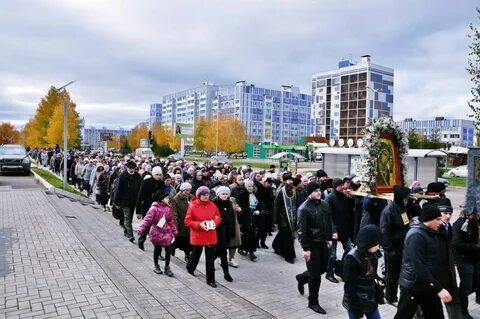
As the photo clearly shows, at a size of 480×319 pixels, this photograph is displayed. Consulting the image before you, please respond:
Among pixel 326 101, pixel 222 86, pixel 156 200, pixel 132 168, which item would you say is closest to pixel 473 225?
pixel 156 200

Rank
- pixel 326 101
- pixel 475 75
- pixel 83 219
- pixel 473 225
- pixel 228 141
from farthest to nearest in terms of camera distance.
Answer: pixel 326 101, pixel 228 141, pixel 475 75, pixel 83 219, pixel 473 225

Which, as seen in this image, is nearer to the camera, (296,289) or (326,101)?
(296,289)

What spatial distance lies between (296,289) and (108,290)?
3141 mm

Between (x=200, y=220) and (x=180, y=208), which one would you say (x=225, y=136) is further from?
(x=200, y=220)

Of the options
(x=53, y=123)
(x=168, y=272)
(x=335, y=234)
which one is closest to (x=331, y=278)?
(x=335, y=234)

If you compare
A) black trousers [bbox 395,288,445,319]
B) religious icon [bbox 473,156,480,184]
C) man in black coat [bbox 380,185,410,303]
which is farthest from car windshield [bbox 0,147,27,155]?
black trousers [bbox 395,288,445,319]

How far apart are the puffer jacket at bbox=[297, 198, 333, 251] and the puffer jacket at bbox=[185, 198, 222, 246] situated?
157cm

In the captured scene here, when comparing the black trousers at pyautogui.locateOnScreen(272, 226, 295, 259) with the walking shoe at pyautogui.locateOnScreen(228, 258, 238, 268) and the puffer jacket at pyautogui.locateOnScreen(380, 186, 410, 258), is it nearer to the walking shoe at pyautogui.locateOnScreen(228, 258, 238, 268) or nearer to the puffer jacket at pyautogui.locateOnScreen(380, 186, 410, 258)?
the walking shoe at pyautogui.locateOnScreen(228, 258, 238, 268)

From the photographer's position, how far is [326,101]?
117500 mm

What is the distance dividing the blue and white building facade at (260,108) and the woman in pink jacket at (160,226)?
13718 centimetres

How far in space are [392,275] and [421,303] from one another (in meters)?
1.86

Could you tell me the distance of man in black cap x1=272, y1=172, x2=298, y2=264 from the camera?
947cm

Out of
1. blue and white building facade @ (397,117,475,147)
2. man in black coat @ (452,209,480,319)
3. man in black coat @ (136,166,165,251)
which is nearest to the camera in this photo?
man in black coat @ (452,209,480,319)

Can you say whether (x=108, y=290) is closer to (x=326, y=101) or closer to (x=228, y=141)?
(x=228, y=141)
